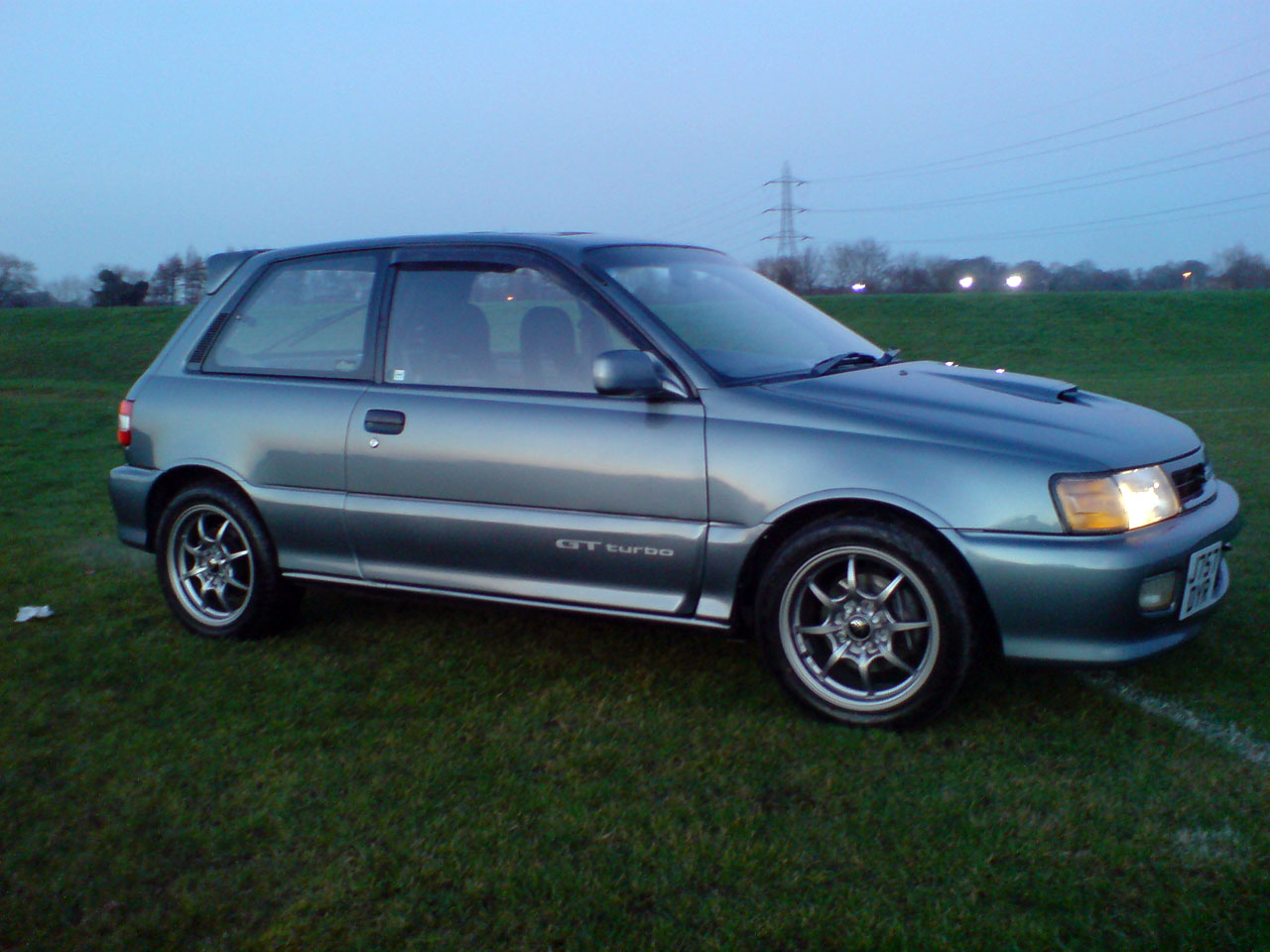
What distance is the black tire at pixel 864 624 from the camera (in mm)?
3467

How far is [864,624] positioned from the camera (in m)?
3.61

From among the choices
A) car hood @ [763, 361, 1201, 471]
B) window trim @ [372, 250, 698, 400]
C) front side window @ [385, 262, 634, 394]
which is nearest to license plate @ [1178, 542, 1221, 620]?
car hood @ [763, 361, 1201, 471]

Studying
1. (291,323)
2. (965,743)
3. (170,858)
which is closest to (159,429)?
(291,323)

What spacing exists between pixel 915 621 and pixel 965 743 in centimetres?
41

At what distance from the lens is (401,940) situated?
8.20ft

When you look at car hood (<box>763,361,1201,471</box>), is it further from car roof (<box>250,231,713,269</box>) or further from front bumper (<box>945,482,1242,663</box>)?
car roof (<box>250,231,713,269</box>)

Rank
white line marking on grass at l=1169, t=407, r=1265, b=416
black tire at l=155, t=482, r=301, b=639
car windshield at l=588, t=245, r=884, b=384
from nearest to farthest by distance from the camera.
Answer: car windshield at l=588, t=245, r=884, b=384
black tire at l=155, t=482, r=301, b=639
white line marking on grass at l=1169, t=407, r=1265, b=416

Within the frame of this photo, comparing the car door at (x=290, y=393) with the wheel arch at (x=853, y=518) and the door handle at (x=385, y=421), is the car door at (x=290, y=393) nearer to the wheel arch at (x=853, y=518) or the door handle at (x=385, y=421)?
the door handle at (x=385, y=421)

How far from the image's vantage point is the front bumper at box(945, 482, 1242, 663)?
3.29 meters

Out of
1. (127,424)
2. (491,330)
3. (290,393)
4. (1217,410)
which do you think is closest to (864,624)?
(491,330)

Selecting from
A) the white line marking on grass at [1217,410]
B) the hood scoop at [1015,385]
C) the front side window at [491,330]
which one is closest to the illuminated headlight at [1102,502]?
the hood scoop at [1015,385]

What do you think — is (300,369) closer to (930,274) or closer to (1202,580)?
(1202,580)

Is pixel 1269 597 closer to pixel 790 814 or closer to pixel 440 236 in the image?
pixel 790 814

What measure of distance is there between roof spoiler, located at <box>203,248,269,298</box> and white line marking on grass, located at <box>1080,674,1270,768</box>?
13.0ft
